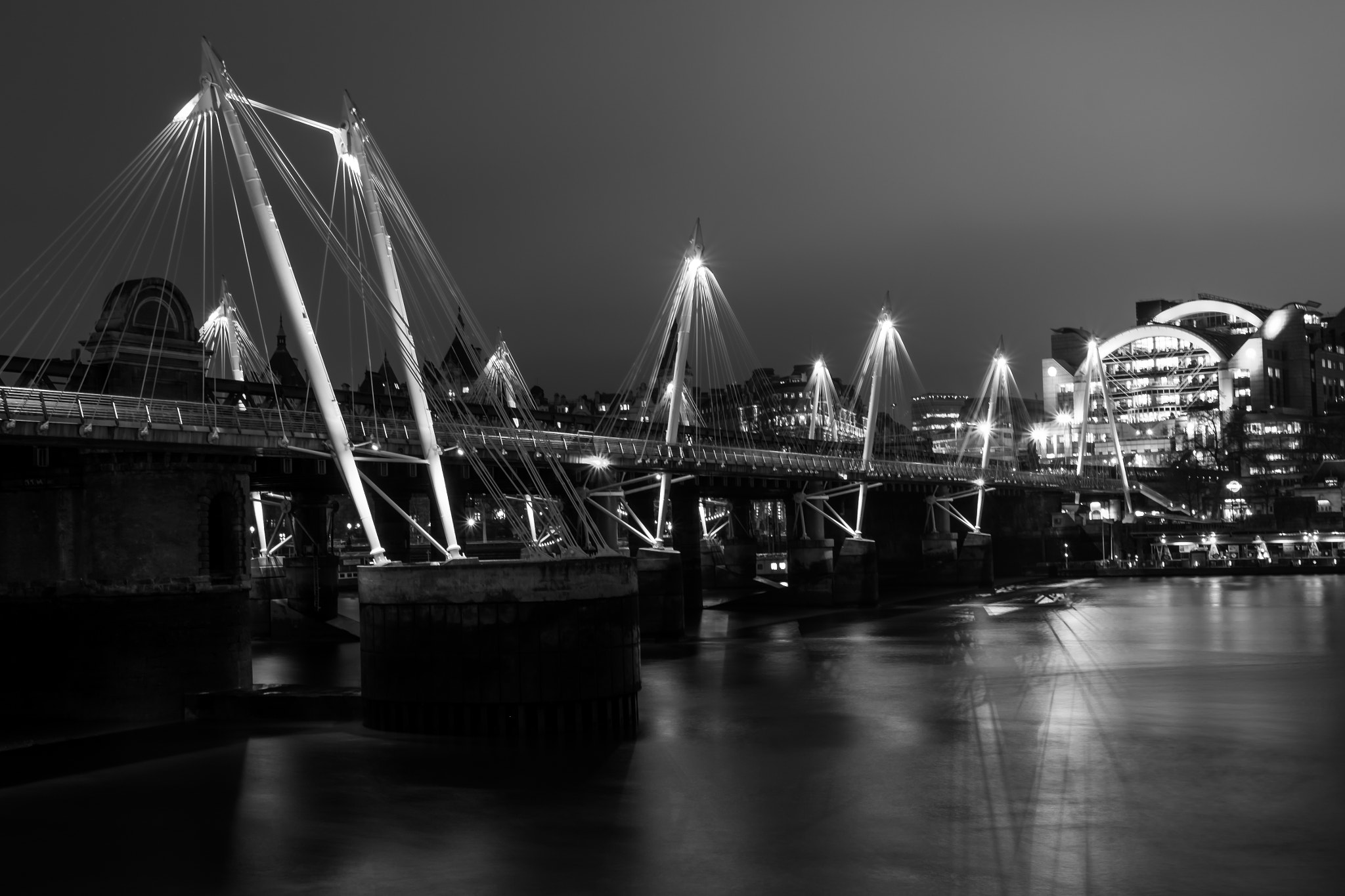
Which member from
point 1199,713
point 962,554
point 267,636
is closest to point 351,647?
point 267,636

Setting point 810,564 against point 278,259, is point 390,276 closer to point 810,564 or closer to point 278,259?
point 278,259

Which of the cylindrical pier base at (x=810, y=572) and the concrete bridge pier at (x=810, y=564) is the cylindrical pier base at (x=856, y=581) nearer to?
the concrete bridge pier at (x=810, y=564)

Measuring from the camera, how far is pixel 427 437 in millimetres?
38250

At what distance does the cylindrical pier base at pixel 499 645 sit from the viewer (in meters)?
32.9

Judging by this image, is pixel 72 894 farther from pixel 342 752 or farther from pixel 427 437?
pixel 427 437

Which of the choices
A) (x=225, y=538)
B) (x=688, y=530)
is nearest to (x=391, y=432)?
(x=225, y=538)

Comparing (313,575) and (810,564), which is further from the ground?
(313,575)

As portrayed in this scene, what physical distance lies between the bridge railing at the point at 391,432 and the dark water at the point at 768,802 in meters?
8.49

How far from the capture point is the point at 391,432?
52312 millimetres

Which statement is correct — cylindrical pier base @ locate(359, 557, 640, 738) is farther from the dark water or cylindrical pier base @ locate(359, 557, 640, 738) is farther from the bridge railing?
the bridge railing

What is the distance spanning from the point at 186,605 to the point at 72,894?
16829 millimetres

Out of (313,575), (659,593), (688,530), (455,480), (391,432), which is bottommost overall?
(659,593)

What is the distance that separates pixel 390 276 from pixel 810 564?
53.1 m

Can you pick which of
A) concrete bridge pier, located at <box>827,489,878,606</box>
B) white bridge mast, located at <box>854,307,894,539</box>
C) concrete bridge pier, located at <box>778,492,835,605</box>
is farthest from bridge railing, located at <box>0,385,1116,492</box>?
concrete bridge pier, located at <box>827,489,878,606</box>
